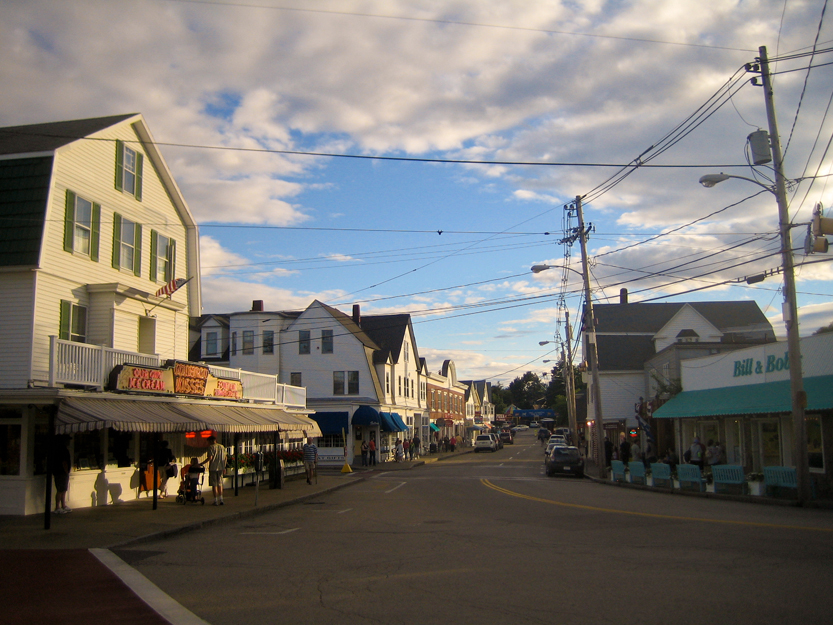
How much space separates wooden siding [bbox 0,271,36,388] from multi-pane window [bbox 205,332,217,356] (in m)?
30.0

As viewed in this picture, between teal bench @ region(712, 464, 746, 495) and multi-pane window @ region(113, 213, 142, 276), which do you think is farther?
teal bench @ region(712, 464, 746, 495)

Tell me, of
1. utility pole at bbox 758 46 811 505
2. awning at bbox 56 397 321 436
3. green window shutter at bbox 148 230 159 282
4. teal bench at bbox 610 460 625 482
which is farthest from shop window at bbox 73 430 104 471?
teal bench at bbox 610 460 625 482

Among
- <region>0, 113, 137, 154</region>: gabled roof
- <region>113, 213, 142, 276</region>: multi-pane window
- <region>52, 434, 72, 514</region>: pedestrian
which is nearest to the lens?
<region>52, 434, 72, 514</region>: pedestrian

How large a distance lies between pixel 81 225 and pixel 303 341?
28.4 meters

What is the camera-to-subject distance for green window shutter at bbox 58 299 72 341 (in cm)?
1913

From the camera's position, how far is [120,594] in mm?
9008

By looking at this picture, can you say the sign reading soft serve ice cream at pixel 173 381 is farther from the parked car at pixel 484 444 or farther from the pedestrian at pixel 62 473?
the parked car at pixel 484 444

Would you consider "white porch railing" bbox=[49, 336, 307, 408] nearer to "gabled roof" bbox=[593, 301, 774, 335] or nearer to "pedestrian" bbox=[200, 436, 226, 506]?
"pedestrian" bbox=[200, 436, 226, 506]

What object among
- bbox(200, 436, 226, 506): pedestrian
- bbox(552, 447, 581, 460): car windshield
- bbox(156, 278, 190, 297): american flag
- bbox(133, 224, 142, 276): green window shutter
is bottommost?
bbox(552, 447, 581, 460): car windshield

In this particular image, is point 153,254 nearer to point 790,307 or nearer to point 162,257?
point 162,257

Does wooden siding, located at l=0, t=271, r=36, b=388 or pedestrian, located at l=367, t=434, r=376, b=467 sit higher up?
wooden siding, located at l=0, t=271, r=36, b=388

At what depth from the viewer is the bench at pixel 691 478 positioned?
2370 cm

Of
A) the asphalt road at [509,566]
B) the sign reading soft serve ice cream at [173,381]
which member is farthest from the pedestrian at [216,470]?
the asphalt road at [509,566]

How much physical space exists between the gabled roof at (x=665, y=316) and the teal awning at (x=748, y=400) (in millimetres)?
20567
